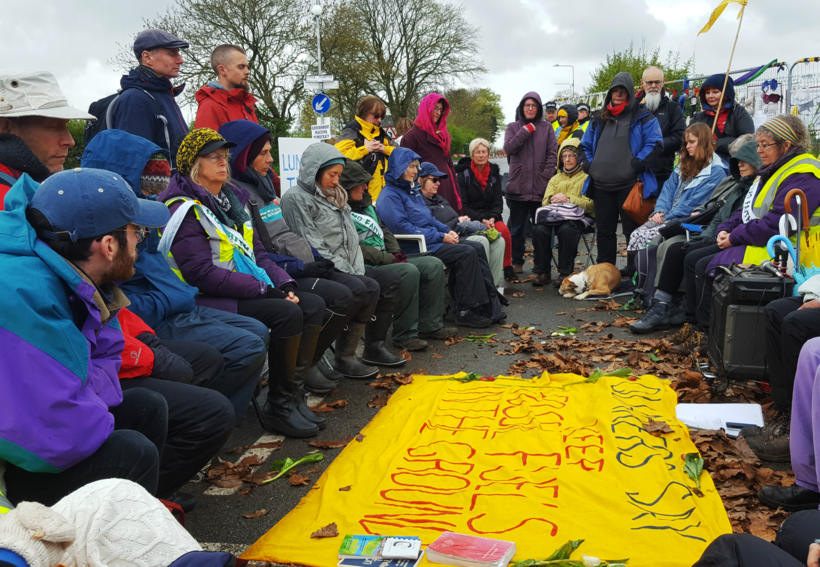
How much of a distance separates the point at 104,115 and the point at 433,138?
459cm

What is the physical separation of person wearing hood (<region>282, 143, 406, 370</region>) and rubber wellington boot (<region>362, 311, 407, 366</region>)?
119 mm

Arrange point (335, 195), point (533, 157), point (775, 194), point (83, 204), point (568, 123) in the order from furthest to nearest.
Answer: point (568, 123)
point (533, 157)
point (335, 195)
point (775, 194)
point (83, 204)

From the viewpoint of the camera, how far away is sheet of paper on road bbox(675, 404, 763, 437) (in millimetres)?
4168

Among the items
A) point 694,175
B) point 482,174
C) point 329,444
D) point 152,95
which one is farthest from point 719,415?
point 482,174

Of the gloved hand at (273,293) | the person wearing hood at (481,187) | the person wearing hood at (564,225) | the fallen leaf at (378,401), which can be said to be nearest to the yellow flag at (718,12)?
the person wearing hood at (564,225)

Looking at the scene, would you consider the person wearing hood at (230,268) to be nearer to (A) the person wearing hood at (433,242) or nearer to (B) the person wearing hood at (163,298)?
(B) the person wearing hood at (163,298)

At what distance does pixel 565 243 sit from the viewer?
30.7 feet

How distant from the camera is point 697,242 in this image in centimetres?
677

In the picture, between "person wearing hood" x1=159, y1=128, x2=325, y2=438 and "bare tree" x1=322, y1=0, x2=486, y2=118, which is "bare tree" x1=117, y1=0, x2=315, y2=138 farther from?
"person wearing hood" x1=159, y1=128, x2=325, y2=438

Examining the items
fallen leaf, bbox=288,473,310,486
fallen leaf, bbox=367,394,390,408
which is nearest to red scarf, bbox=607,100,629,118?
fallen leaf, bbox=367,394,390,408

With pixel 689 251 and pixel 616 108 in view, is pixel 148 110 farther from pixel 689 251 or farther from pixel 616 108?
pixel 616 108

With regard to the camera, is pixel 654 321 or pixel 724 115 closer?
pixel 654 321

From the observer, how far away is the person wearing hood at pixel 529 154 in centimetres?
993

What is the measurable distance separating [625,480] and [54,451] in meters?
2.69
